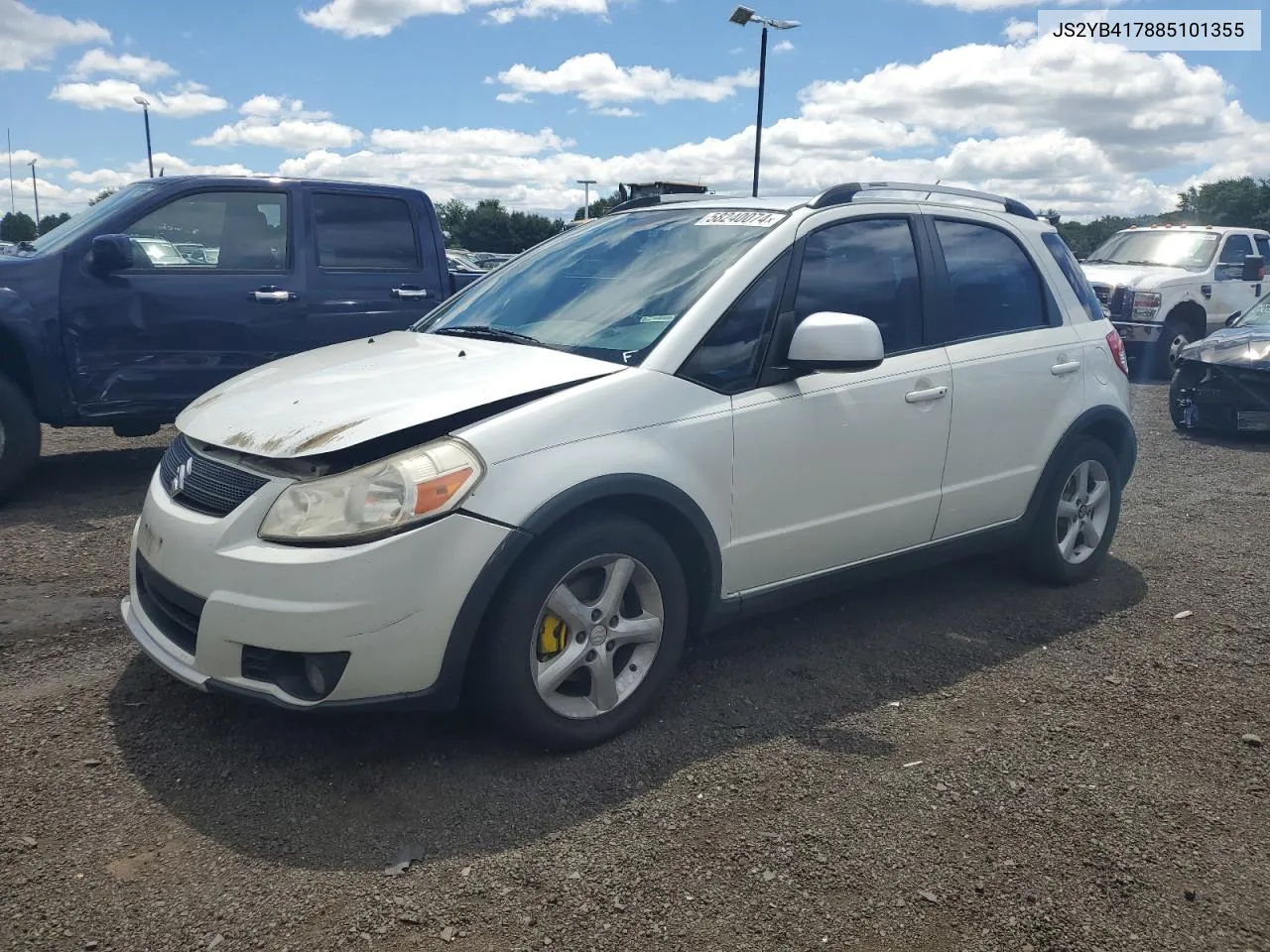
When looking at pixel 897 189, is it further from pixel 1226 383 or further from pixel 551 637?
pixel 1226 383

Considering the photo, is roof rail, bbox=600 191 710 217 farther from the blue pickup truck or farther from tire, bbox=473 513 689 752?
the blue pickup truck

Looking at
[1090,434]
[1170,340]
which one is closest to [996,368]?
[1090,434]

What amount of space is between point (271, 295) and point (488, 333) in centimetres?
348

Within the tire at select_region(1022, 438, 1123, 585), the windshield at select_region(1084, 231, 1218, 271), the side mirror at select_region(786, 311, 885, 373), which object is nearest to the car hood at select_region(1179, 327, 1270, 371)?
the windshield at select_region(1084, 231, 1218, 271)

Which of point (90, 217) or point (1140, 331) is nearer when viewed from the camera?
point (90, 217)

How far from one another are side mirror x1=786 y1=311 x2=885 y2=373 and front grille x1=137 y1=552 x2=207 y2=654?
6.66ft

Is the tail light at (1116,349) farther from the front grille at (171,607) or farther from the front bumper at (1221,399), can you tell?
the front bumper at (1221,399)

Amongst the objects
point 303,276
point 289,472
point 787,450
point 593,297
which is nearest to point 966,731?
point 787,450

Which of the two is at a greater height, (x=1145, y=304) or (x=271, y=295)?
(x=271, y=295)

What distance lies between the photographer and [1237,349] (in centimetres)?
956

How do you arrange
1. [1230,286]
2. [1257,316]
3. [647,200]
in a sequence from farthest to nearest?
[1230,286]
[1257,316]
[647,200]

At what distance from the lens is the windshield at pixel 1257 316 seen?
33.1 ft

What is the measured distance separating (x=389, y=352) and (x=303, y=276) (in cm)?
357

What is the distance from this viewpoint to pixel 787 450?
3.73 m
